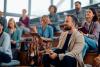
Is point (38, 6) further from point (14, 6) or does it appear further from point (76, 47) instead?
point (76, 47)

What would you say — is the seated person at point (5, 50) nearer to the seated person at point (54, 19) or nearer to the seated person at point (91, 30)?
the seated person at point (91, 30)

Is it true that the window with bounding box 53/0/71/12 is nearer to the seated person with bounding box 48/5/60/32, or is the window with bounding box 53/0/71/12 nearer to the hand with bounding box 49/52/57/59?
the seated person with bounding box 48/5/60/32

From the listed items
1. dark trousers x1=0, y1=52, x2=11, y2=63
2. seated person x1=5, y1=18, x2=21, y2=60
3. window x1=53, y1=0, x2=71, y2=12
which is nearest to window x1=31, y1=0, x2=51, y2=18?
window x1=53, y1=0, x2=71, y2=12

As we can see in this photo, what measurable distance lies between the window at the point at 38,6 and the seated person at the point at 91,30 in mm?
5015

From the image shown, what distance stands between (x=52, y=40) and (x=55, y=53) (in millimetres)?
1685

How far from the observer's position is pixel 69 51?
3959 millimetres

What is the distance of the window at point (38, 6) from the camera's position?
9.80m

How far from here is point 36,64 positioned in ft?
17.0

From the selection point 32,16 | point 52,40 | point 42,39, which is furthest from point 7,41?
point 32,16

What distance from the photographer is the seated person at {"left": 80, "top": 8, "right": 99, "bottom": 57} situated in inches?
168

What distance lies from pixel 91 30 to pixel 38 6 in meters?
5.68

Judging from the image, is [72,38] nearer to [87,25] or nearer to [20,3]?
[87,25]

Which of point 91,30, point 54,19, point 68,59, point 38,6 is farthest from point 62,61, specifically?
point 38,6

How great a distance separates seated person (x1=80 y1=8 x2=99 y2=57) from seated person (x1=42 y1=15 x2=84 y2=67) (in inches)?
11.0
